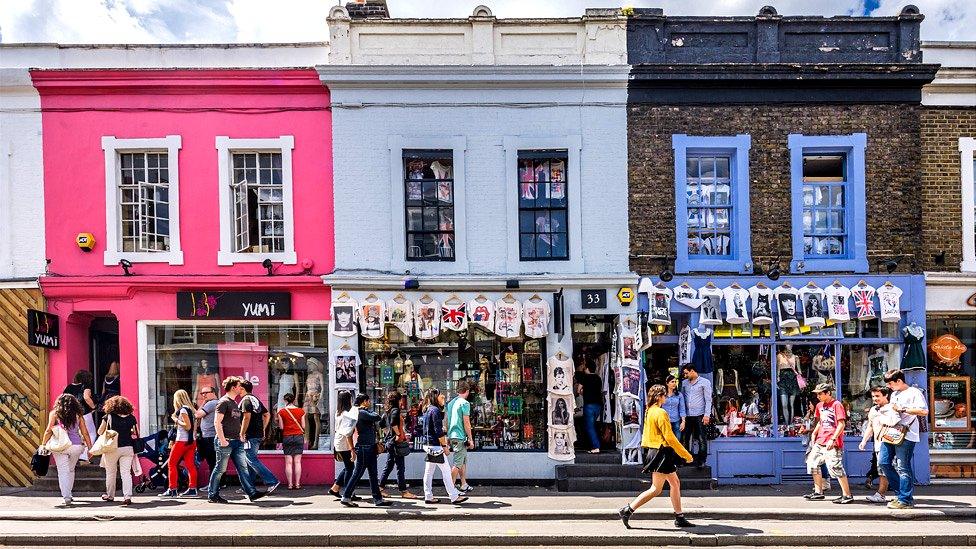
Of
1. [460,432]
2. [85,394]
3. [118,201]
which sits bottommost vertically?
[460,432]

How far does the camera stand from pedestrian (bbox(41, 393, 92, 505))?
10.4 meters

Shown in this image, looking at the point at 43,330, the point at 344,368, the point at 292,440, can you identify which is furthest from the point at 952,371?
the point at 43,330

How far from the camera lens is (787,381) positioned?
492 inches

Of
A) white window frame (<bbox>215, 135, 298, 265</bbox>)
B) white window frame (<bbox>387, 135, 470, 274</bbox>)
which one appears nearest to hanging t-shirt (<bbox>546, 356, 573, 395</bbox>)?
white window frame (<bbox>387, 135, 470, 274</bbox>)

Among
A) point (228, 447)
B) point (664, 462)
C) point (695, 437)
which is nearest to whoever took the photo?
point (664, 462)

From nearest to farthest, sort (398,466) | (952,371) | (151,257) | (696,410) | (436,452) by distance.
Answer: (436,452) < (398,466) < (696,410) < (151,257) < (952,371)

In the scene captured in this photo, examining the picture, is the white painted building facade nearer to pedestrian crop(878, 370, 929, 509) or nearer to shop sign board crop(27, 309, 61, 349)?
pedestrian crop(878, 370, 929, 509)

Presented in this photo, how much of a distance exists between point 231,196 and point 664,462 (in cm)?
877

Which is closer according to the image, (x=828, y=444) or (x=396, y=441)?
(x=828, y=444)

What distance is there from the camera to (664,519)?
9531mm

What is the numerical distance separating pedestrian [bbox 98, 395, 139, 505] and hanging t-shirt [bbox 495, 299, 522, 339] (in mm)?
6102

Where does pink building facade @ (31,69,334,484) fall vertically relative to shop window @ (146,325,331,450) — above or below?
above

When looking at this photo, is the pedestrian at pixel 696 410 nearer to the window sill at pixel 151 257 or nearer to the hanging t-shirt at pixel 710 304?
the hanging t-shirt at pixel 710 304

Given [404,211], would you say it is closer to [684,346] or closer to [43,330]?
[684,346]
